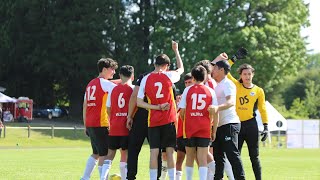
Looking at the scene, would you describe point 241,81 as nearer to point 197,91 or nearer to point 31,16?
point 197,91

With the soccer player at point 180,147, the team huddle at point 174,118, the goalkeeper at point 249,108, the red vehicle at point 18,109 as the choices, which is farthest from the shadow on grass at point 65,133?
the goalkeeper at point 249,108

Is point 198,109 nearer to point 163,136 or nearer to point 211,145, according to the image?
point 163,136

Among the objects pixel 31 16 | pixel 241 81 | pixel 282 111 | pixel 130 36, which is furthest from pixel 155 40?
pixel 241 81

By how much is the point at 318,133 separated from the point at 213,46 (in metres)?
11.9

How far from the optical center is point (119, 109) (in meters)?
13.5

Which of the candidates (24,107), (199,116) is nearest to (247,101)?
(199,116)

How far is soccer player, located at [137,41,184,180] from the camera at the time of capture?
12.7 m

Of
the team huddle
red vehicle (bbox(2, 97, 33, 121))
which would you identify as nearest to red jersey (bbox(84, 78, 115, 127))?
the team huddle

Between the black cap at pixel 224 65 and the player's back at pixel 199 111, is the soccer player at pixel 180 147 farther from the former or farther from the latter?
the player's back at pixel 199 111

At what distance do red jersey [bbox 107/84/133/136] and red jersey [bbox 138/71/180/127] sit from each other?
2.53 ft


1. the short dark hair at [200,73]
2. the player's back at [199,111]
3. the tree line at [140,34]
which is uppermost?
the tree line at [140,34]

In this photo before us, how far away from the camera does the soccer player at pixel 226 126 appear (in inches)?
504

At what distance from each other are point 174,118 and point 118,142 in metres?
1.33

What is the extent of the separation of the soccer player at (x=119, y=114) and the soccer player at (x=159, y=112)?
75cm
